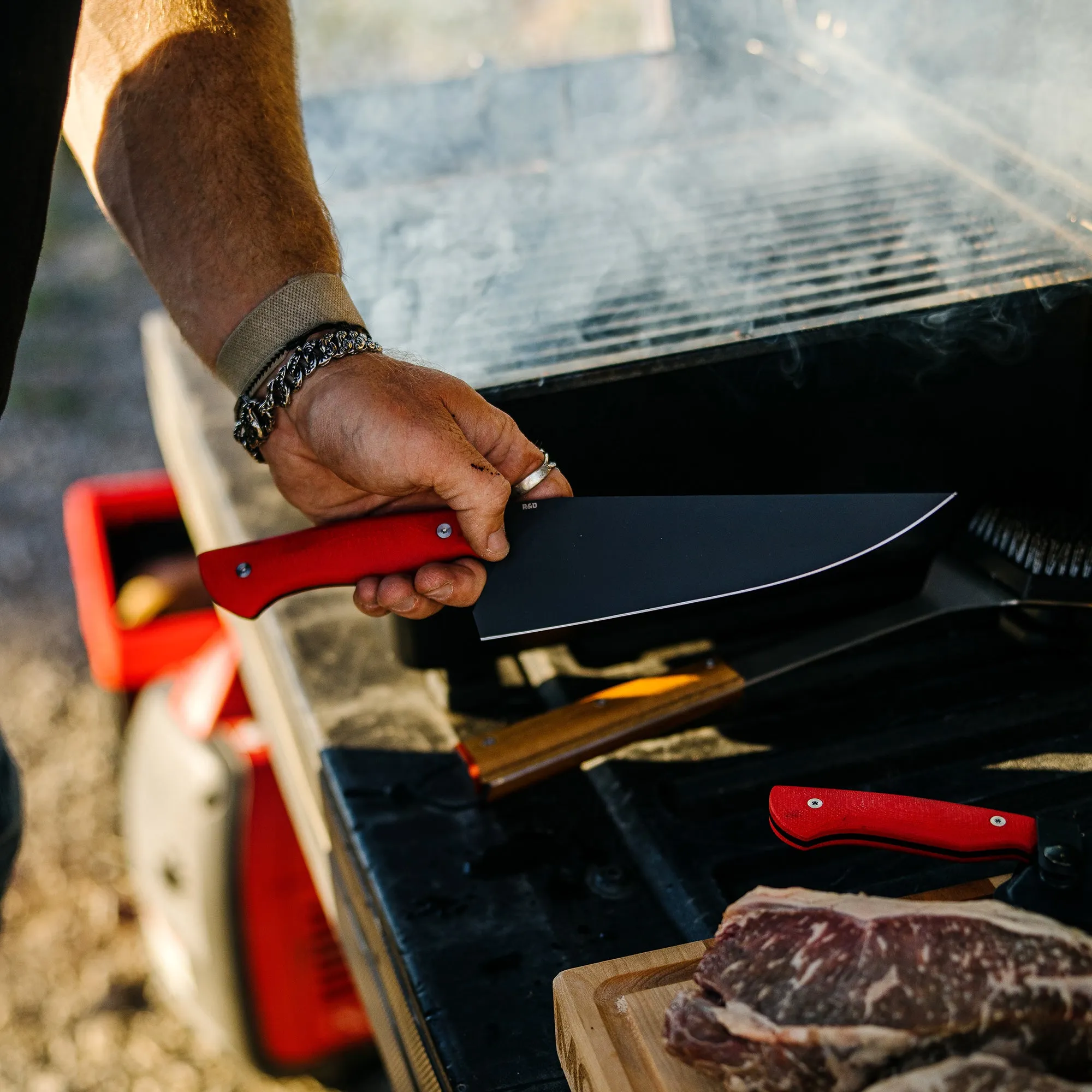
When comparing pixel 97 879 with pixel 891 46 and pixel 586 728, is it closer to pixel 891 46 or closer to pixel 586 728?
pixel 586 728

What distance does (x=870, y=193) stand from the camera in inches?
75.9

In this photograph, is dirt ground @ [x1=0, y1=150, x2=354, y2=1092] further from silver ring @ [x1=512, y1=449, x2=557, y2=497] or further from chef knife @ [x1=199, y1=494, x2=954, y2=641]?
silver ring @ [x1=512, y1=449, x2=557, y2=497]

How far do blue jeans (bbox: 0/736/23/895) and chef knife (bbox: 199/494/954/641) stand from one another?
2.45 ft

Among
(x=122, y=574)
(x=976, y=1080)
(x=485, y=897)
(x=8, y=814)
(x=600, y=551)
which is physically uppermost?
(x=600, y=551)

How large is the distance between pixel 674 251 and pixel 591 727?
858mm

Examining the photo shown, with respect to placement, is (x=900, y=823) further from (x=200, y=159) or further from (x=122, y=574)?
(x=122, y=574)

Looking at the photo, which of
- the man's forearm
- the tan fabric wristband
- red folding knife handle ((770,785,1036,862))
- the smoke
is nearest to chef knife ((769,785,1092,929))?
red folding knife handle ((770,785,1036,862))

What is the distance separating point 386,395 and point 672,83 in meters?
1.68

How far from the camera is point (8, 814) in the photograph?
6.06ft

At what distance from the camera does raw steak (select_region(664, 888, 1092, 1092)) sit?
0.88m

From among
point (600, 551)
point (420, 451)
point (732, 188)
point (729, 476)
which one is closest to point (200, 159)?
point (420, 451)

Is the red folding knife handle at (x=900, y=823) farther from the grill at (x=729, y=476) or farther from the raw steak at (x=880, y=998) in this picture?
the grill at (x=729, y=476)

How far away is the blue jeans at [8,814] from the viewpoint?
183 cm

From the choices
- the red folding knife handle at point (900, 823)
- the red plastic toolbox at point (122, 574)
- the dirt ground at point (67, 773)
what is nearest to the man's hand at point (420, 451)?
the red folding knife handle at point (900, 823)
